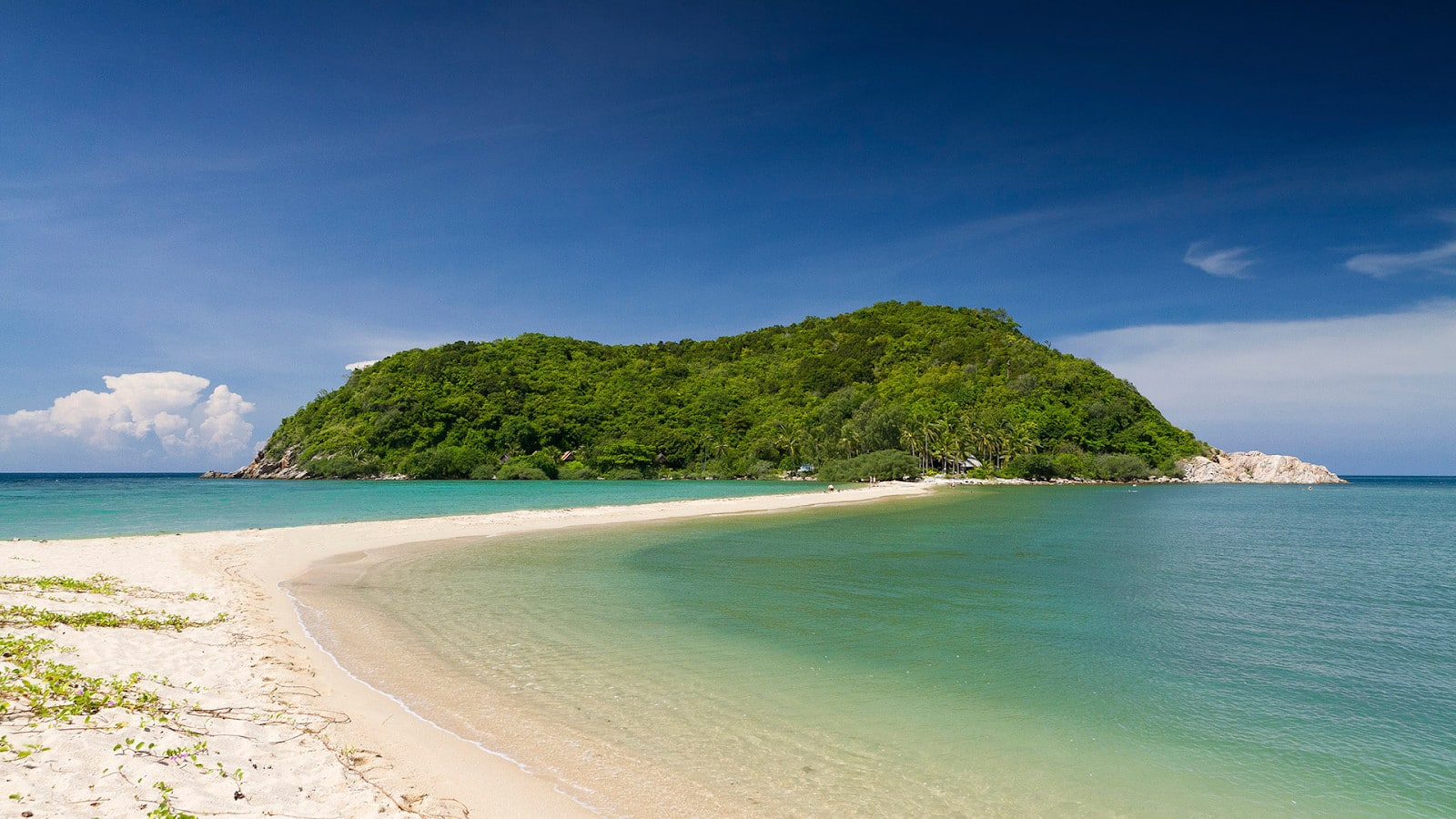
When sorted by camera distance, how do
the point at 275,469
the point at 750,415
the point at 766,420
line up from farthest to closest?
1. the point at 750,415
2. the point at 766,420
3. the point at 275,469

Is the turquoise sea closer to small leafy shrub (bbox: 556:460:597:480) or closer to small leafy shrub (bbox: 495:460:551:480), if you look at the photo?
small leafy shrub (bbox: 495:460:551:480)

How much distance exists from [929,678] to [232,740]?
7567 millimetres

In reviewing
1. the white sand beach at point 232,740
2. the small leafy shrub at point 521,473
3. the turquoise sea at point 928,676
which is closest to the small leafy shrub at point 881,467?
the small leafy shrub at point 521,473

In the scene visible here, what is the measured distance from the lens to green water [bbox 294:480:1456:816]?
19.5 feet

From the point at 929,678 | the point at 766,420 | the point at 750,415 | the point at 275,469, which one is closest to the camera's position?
the point at 929,678

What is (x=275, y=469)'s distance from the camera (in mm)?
121625

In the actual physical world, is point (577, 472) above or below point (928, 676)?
above

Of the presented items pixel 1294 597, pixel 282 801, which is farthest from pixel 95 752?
pixel 1294 597

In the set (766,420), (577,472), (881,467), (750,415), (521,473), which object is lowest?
(521,473)

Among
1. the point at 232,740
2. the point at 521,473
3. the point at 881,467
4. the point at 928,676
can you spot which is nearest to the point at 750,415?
the point at 881,467

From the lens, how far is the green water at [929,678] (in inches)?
234

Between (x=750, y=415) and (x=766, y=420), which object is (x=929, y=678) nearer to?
(x=766, y=420)

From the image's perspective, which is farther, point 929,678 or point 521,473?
point 521,473

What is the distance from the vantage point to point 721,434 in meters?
124
